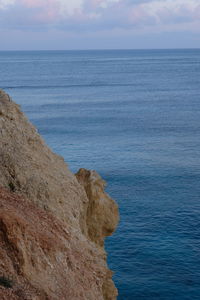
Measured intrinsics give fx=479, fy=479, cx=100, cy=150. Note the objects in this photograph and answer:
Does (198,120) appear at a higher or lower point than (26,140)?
higher

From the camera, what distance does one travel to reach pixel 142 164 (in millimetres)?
87250

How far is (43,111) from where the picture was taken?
139 m

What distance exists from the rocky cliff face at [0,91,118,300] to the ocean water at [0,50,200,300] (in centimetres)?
1870

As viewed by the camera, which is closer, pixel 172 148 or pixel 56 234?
pixel 56 234

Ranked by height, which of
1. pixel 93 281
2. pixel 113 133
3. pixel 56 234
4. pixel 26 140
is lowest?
pixel 93 281

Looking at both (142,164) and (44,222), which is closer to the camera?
(44,222)

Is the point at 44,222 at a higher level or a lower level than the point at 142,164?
lower

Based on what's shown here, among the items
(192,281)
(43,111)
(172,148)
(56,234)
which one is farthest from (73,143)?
(56,234)

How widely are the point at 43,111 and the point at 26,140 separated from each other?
4369 inches

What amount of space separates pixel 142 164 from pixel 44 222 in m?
64.9

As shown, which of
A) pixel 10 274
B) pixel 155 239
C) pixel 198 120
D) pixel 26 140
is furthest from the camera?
pixel 198 120

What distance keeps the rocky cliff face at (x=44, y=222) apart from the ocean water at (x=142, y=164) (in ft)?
61.4

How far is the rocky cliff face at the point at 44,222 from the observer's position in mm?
20125

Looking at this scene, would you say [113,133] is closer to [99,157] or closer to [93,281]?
[99,157]
